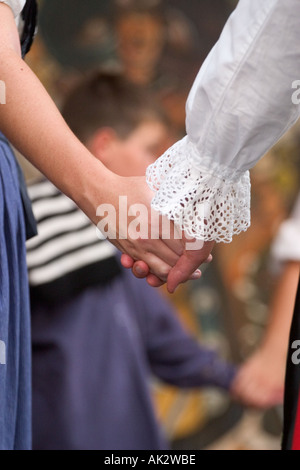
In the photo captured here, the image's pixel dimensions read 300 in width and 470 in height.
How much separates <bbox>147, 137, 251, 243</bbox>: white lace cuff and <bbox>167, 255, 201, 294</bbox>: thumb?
0.08m

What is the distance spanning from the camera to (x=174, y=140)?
270 cm

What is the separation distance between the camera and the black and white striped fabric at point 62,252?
192cm

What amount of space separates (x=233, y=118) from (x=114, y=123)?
1145 millimetres

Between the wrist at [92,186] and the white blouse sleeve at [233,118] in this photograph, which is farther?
the wrist at [92,186]

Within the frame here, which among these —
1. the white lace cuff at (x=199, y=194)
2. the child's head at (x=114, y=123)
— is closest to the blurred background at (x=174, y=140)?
the child's head at (x=114, y=123)

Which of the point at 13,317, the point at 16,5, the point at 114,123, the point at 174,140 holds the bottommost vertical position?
the point at 13,317

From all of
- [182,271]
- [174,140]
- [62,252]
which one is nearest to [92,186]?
[182,271]

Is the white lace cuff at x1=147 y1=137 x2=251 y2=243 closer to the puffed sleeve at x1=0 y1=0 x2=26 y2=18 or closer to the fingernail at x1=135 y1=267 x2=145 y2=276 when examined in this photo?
the fingernail at x1=135 y1=267 x2=145 y2=276

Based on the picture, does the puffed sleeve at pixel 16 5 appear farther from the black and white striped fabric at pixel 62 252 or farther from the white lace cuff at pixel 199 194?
the black and white striped fabric at pixel 62 252

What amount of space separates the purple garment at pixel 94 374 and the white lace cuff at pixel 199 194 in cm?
78

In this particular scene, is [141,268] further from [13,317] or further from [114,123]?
[114,123]

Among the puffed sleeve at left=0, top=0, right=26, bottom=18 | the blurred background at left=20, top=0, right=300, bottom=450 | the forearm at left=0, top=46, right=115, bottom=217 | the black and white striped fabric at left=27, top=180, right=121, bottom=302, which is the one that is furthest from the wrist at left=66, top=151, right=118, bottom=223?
the blurred background at left=20, top=0, right=300, bottom=450

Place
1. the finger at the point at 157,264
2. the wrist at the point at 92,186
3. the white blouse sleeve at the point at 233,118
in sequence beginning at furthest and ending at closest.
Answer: the finger at the point at 157,264
the wrist at the point at 92,186
the white blouse sleeve at the point at 233,118
